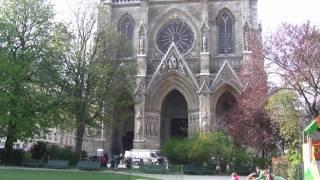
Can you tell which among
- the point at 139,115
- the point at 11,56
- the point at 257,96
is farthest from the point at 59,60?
the point at 257,96

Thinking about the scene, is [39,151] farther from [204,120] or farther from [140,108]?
[204,120]

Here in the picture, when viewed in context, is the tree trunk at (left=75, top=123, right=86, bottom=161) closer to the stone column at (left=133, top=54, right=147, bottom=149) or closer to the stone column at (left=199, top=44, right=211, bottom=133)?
the stone column at (left=133, top=54, right=147, bottom=149)

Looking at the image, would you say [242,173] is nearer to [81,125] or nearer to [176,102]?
[81,125]

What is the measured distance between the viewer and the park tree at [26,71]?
31.1m

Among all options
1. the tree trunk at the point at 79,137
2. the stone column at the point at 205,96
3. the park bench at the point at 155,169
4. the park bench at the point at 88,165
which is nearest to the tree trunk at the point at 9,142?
the tree trunk at the point at 79,137

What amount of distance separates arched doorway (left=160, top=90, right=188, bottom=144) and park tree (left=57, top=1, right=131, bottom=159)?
9132mm

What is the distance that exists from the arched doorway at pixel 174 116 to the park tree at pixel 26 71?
51.3 ft

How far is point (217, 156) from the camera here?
113 ft

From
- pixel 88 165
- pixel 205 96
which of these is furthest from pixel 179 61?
pixel 88 165

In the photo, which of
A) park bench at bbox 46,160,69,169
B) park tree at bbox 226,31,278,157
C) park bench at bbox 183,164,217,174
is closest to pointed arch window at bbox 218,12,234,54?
park tree at bbox 226,31,278,157

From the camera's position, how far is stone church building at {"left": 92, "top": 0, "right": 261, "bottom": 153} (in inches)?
1697

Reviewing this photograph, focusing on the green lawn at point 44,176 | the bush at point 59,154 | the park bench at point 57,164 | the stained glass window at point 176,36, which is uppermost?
the stained glass window at point 176,36

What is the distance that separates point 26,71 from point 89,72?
4.85 metres

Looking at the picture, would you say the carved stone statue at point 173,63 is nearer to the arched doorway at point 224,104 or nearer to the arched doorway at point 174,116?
the arched doorway at point 174,116
